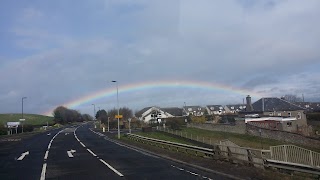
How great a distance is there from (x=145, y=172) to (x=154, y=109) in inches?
5332

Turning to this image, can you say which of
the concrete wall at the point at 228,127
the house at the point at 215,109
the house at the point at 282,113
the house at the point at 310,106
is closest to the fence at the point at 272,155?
the house at the point at 282,113

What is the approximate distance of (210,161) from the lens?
825 inches

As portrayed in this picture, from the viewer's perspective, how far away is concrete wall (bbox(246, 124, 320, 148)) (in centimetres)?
4741

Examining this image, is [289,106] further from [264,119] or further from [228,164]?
[228,164]

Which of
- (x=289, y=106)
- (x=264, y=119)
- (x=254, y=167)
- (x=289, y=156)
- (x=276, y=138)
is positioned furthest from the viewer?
(x=289, y=106)

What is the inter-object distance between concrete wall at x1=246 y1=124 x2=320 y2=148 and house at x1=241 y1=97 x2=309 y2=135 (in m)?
8.03

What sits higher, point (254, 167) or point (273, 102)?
point (273, 102)

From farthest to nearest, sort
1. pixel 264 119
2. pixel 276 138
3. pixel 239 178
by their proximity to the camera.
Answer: pixel 264 119, pixel 276 138, pixel 239 178

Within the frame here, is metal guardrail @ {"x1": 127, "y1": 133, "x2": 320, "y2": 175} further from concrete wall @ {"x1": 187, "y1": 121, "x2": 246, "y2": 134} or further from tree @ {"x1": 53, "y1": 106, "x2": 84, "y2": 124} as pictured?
tree @ {"x1": 53, "y1": 106, "x2": 84, "y2": 124}

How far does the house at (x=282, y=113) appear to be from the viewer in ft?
239

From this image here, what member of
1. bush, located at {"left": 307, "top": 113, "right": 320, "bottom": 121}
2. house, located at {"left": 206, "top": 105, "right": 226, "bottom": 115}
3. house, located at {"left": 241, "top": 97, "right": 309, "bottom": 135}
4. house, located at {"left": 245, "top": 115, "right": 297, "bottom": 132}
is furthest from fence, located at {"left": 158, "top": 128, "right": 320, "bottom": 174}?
house, located at {"left": 206, "top": 105, "right": 226, "bottom": 115}

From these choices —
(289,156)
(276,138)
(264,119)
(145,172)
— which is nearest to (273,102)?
(264,119)

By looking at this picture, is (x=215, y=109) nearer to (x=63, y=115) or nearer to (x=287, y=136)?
(x=63, y=115)

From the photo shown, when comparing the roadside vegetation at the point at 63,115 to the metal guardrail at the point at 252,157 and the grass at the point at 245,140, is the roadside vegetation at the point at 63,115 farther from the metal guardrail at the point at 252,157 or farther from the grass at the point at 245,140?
the metal guardrail at the point at 252,157
